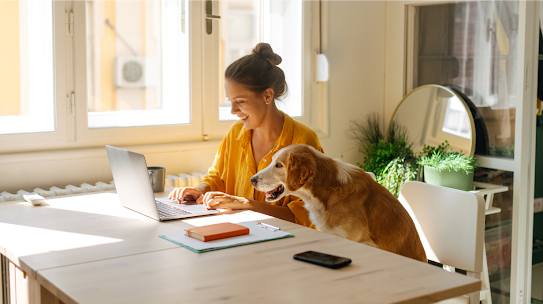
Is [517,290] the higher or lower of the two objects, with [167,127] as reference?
lower

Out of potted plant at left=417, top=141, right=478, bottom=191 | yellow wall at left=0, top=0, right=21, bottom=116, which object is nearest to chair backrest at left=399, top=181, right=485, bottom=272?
potted plant at left=417, top=141, right=478, bottom=191

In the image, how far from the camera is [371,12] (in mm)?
3377

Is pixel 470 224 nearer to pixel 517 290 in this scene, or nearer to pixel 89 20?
pixel 517 290

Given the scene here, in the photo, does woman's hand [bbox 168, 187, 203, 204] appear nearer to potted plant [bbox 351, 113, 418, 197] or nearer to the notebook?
the notebook

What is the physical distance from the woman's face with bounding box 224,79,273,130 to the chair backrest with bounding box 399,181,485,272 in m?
0.65

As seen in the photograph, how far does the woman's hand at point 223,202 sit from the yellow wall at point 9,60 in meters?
1.12

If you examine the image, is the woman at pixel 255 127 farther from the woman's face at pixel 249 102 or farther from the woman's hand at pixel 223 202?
the woman's hand at pixel 223 202

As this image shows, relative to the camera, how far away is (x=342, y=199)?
182cm

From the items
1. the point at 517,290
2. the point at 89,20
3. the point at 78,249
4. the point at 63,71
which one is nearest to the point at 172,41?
the point at 89,20

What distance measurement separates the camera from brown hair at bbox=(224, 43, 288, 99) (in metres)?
2.12

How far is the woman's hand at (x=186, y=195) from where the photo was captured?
195cm

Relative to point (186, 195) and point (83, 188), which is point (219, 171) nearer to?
point (186, 195)

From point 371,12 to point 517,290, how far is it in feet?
6.15

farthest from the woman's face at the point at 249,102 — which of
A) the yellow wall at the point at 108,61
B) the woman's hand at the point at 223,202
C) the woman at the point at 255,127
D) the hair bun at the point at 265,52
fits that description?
the yellow wall at the point at 108,61
